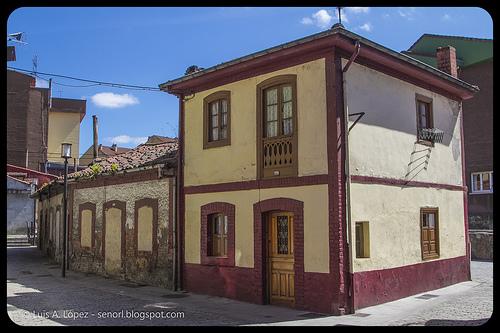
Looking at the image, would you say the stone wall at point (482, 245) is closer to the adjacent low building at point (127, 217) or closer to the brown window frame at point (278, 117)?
the brown window frame at point (278, 117)

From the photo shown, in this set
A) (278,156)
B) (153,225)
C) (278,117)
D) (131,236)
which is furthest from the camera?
(131,236)

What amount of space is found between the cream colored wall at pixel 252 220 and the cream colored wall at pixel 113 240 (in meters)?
3.85

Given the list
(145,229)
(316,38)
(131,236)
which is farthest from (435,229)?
(131,236)

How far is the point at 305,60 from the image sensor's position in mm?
11523

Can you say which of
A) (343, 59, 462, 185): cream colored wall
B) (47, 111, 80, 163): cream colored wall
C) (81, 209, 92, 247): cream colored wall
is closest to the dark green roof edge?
(343, 59, 462, 185): cream colored wall

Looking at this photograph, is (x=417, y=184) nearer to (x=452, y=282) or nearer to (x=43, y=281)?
(x=452, y=282)

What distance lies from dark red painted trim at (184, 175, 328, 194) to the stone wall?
13653 mm

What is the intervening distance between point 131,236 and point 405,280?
8591 millimetres

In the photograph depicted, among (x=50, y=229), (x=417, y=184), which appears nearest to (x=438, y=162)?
(x=417, y=184)

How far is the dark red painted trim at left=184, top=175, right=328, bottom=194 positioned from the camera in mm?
11195

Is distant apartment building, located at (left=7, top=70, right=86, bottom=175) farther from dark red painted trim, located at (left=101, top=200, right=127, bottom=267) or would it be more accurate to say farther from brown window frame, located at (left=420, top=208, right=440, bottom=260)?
brown window frame, located at (left=420, top=208, right=440, bottom=260)

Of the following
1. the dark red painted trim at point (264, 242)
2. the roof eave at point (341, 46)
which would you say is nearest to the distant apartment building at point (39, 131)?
the roof eave at point (341, 46)

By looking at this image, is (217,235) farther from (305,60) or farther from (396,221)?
(305,60)

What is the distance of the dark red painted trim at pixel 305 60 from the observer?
1113 centimetres
